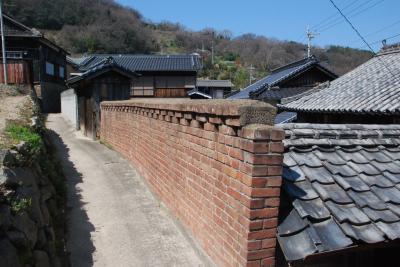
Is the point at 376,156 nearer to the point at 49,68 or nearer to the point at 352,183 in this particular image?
the point at 352,183

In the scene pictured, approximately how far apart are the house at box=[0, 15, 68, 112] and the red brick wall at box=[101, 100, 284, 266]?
1793cm

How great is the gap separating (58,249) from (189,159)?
2180 millimetres

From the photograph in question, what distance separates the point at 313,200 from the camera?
3021mm

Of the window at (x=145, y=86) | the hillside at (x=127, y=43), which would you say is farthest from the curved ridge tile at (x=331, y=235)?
the hillside at (x=127, y=43)

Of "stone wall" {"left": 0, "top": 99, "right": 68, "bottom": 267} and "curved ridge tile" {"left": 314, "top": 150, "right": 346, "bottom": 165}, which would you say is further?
"curved ridge tile" {"left": 314, "top": 150, "right": 346, "bottom": 165}

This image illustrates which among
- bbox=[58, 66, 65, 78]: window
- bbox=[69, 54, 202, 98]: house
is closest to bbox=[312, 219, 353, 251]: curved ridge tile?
bbox=[69, 54, 202, 98]: house

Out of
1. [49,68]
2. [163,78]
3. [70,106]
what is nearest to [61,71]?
[49,68]

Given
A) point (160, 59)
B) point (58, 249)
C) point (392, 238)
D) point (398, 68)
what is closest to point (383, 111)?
point (398, 68)

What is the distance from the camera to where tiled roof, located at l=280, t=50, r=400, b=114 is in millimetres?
8577

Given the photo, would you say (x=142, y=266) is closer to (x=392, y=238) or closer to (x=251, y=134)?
(x=251, y=134)

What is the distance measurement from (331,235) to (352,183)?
29.4 inches

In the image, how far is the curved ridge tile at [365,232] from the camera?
2.74 metres

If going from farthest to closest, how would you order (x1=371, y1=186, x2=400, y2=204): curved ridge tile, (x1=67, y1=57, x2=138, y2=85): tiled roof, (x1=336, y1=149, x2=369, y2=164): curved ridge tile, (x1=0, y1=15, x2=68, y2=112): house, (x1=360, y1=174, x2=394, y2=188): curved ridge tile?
(x1=0, y1=15, x2=68, y2=112): house → (x1=67, y1=57, x2=138, y2=85): tiled roof → (x1=336, y1=149, x2=369, y2=164): curved ridge tile → (x1=360, y1=174, x2=394, y2=188): curved ridge tile → (x1=371, y1=186, x2=400, y2=204): curved ridge tile

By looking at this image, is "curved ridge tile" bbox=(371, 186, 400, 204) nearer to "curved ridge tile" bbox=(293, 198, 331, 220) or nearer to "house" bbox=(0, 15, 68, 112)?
"curved ridge tile" bbox=(293, 198, 331, 220)
